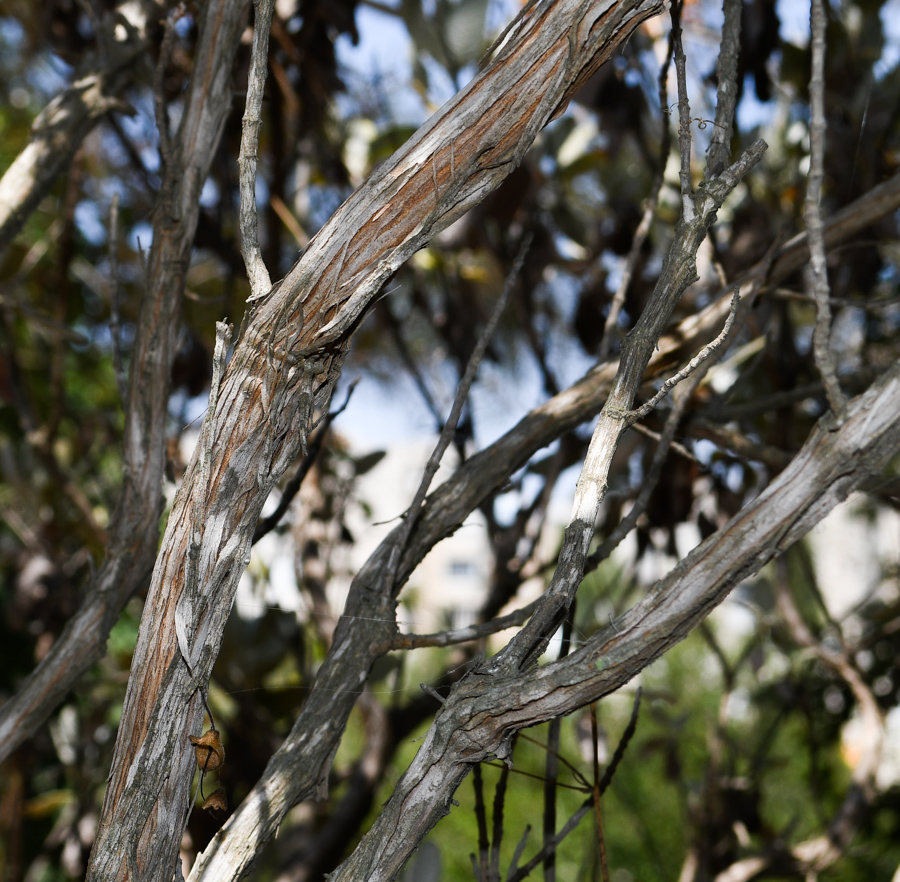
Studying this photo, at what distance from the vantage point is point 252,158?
0.53 m

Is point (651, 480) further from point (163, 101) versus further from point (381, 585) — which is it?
point (163, 101)

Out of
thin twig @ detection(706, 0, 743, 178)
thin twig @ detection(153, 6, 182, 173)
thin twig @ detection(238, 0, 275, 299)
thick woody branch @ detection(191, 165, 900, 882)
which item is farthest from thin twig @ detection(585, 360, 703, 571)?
thin twig @ detection(153, 6, 182, 173)

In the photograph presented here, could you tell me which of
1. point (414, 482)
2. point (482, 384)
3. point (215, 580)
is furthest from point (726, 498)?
point (414, 482)

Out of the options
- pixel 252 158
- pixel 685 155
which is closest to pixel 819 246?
pixel 685 155

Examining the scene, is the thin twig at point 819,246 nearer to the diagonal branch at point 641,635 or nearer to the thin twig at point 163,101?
the diagonal branch at point 641,635

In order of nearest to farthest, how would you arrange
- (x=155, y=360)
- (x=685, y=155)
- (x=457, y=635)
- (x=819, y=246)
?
1. (x=819, y=246)
2. (x=685, y=155)
3. (x=457, y=635)
4. (x=155, y=360)

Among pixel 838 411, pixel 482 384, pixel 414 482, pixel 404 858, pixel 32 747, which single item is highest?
pixel 414 482

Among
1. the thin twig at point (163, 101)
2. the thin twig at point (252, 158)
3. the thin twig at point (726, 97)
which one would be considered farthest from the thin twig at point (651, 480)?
the thin twig at point (163, 101)

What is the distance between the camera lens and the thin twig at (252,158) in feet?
1.72

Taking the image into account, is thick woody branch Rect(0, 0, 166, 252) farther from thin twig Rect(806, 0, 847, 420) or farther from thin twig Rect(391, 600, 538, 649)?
thin twig Rect(806, 0, 847, 420)

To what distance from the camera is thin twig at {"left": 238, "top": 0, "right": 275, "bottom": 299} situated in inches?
20.6

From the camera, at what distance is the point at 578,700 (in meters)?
0.46

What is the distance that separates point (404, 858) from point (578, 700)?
14 centimetres

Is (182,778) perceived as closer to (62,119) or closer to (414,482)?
(62,119)
